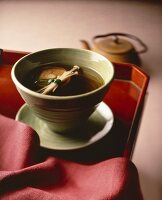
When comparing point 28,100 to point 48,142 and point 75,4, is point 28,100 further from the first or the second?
point 75,4

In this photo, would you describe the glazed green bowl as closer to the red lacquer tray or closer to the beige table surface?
the red lacquer tray

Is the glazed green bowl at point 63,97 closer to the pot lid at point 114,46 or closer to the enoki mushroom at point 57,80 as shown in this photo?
the enoki mushroom at point 57,80

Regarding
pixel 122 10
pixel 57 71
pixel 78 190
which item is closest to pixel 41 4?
pixel 122 10

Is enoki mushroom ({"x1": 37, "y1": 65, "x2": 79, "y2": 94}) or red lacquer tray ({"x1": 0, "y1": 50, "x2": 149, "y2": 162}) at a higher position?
enoki mushroom ({"x1": 37, "y1": 65, "x2": 79, "y2": 94})

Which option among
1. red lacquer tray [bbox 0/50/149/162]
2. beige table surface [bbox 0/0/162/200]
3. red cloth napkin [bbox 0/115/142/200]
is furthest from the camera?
beige table surface [bbox 0/0/162/200]

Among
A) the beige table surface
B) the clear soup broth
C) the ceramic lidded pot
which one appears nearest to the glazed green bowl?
the clear soup broth

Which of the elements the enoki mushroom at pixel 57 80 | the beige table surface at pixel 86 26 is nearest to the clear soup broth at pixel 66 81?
the enoki mushroom at pixel 57 80
